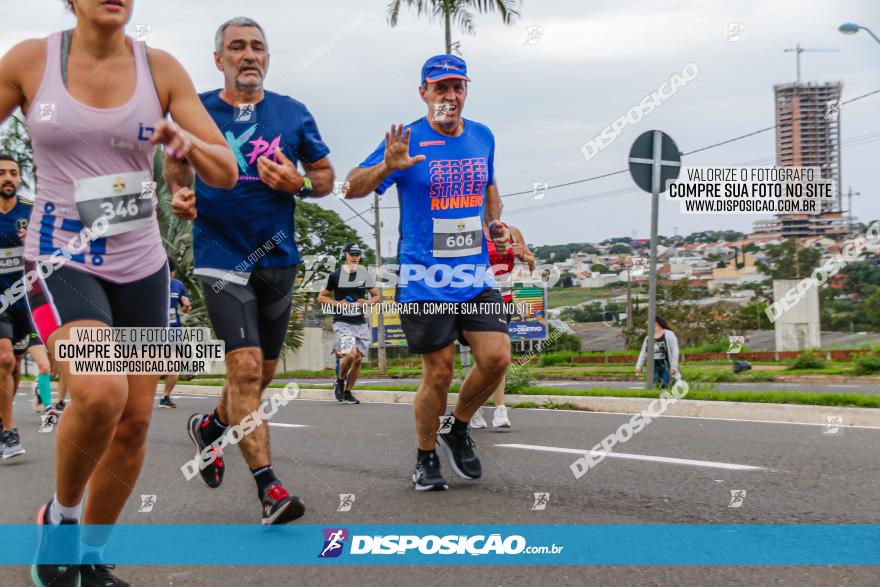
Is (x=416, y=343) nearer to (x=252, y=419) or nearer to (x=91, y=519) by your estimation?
(x=252, y=419)

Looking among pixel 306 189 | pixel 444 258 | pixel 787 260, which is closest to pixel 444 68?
pixel 444 258

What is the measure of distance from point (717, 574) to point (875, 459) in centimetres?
316

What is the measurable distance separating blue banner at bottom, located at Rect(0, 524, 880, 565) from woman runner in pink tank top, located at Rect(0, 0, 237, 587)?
23cm

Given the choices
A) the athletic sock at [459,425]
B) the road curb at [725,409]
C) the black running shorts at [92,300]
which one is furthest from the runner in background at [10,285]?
the road curb at [725,409]

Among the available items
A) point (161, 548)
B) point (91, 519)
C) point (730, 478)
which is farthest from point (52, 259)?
point (730, 478)

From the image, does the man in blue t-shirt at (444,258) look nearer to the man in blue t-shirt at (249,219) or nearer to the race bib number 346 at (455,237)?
the race bib number 346 at (455,237)

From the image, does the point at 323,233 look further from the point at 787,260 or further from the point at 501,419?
the point at 501,419

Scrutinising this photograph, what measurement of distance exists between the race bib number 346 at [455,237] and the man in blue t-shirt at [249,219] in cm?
80

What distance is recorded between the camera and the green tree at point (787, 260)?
62.3m

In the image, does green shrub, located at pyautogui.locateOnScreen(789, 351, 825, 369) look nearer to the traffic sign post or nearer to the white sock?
the traffic sign post

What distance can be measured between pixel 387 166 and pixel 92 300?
2.24m

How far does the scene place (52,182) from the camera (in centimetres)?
344

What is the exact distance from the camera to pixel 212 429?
5.48m

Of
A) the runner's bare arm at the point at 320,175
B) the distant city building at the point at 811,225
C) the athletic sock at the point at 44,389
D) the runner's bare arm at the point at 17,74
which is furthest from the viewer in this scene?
the distant city building at the point at 811,225
